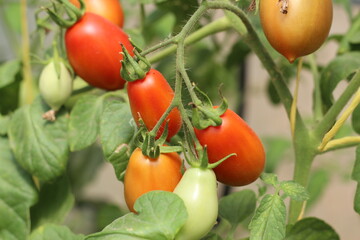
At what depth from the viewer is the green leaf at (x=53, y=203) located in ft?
2.01

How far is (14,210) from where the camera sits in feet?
1.84

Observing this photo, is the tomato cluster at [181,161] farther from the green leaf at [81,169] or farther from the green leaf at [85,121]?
the green leaf at [81,169]

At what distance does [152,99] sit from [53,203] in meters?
0.28

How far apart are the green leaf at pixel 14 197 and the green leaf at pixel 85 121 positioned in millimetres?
86

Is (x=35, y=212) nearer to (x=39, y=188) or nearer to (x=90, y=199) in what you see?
(x=39, y=188)

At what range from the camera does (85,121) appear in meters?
0.52

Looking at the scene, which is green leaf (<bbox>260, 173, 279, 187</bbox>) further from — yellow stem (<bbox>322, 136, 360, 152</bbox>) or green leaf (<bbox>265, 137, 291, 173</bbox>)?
green leaf (<bbox>265, 137, 291, 173</bbox>)

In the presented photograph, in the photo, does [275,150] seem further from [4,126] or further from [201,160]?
[201,160]

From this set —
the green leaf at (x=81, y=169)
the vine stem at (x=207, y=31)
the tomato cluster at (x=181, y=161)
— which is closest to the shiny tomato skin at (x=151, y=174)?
the tomato cluster at (x=181, y=161)

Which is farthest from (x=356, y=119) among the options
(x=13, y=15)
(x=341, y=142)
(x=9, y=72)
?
(x=13, y=15)

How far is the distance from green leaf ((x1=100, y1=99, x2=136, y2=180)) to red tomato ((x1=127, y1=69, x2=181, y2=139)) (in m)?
0.06

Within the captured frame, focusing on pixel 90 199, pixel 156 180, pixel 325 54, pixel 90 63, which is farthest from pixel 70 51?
pixel 325 54

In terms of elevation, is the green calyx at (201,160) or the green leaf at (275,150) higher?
the green calyx at (201,160)

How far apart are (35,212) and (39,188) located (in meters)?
0.03
